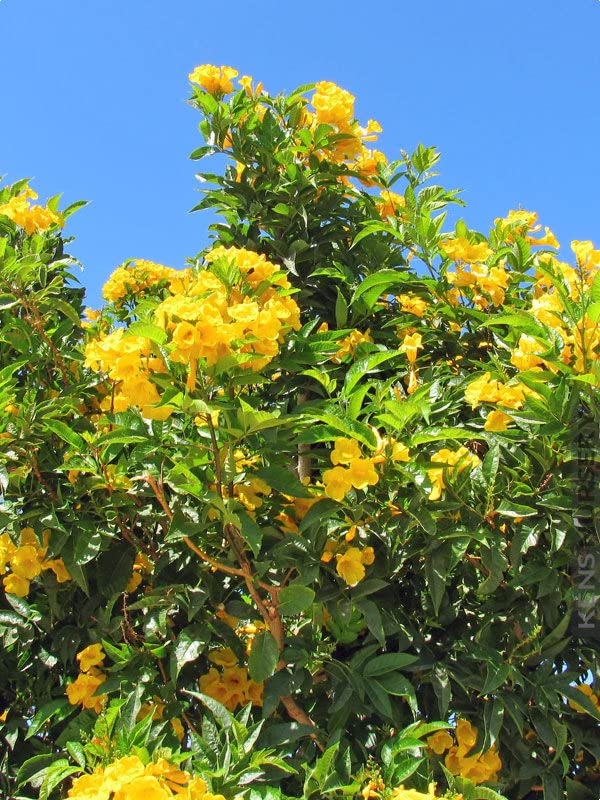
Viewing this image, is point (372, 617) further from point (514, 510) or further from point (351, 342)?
point (351, 342)

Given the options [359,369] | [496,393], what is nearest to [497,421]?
[496,393]

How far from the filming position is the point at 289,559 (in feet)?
6.32

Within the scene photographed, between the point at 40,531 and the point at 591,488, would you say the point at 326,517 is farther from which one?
the point at 40,531

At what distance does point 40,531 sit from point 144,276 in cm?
150

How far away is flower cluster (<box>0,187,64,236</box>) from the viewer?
2.77 meters

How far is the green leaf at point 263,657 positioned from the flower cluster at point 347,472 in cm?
39

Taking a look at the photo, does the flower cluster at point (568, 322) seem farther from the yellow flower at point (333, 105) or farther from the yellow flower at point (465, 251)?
the yellow flower at point (333, 105)

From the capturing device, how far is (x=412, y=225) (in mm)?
2752

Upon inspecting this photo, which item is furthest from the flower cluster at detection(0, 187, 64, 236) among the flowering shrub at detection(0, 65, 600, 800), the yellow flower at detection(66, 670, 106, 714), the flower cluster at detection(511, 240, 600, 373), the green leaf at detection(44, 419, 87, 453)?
the flower cluster at detection(511, 240, 600, 373)

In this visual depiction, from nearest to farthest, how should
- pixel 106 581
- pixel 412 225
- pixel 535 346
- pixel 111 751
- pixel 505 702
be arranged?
1. pixel 111 751
2. pixel 505 702
3. pixel 535 346
4. pixel 106 581
5. pixel 412 225

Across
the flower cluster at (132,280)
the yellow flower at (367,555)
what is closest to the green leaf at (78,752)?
the yellow flower at (367,555)

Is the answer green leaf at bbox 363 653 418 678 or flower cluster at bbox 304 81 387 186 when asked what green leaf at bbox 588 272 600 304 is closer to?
green leaf at bbox 363 653 418 678

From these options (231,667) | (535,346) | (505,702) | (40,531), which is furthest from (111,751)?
(535,346)

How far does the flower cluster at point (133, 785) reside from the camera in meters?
1.41
